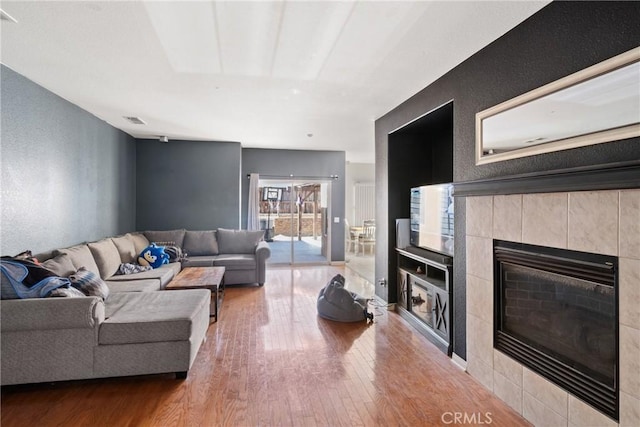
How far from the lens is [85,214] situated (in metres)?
4.52

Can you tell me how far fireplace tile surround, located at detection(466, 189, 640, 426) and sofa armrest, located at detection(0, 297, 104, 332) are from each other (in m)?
2.93

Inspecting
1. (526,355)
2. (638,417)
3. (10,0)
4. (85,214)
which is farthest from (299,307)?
(10,0)

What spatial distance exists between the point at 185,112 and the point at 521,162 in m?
4.09

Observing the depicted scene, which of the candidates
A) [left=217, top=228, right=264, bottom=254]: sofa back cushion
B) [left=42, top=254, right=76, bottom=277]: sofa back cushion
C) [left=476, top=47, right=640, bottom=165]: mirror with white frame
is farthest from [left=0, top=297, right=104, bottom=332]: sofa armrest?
[left=217, top=228, right=264, bottom=254]: sofa back cushion

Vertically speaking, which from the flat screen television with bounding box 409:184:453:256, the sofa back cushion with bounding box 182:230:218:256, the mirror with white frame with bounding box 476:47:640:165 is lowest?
the sofa back cushion with bounding box 182:230:218:256

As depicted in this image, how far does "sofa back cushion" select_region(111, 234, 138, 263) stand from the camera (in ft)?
15.8

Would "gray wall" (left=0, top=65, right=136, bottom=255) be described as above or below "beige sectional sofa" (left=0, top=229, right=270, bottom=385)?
above

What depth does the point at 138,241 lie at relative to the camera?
546cm

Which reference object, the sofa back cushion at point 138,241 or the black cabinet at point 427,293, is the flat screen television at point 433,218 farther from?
the sofa back cushion at point 138,241

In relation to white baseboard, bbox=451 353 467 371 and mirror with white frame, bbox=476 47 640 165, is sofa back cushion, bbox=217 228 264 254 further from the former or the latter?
mirror with white frame, bbox=476 47 640 165

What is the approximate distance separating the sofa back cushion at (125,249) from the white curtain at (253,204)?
8.46ft

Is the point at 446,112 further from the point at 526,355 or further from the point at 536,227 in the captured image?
the point at 526,355

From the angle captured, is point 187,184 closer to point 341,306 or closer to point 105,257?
point 105,257

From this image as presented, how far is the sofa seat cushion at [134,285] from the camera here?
3.67m
